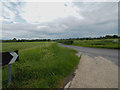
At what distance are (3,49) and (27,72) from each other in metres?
1.47

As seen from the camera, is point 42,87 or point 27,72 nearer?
point 42,87

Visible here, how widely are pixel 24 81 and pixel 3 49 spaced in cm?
160

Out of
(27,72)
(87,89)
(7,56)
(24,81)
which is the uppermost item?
(7,56)

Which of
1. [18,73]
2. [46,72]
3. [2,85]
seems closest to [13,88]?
[2,85]

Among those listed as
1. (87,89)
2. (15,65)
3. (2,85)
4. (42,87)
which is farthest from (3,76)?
(87,89)

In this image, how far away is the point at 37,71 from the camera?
329 centimetres

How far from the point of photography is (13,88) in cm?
229

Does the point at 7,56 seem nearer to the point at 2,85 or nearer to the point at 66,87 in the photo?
the point at 2,85

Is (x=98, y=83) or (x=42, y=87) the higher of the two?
(x=42, y=87)

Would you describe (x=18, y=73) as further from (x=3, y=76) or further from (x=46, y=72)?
(x=46, y=72)

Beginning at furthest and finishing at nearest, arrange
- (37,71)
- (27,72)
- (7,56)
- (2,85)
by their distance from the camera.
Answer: (37,71), (27,72), (2,85), (7,56)

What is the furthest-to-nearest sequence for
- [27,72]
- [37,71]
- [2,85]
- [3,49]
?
[37,71], [27,72], [3,49], [2,85]

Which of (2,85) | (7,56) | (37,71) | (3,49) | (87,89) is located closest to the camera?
(7,56)

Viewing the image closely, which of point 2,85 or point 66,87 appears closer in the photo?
point 2,85
